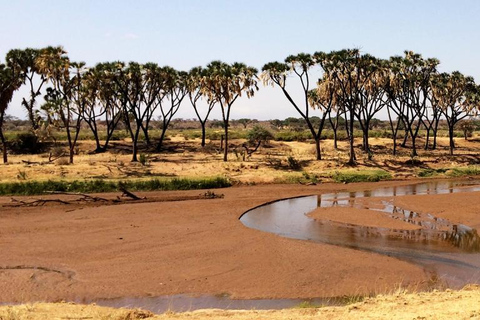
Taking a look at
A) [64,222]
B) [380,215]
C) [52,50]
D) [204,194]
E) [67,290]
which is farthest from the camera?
[52,50]

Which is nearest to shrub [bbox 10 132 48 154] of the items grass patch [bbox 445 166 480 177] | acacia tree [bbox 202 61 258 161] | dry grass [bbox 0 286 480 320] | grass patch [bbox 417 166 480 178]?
acacia tree [bbox 202 61 258 161]

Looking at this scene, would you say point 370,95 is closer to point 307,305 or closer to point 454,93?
point 454,93

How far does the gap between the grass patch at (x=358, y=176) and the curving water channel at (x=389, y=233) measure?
793 centimetres

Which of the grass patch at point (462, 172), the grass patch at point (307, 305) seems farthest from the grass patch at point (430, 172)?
the grass patch at point (307, 305)

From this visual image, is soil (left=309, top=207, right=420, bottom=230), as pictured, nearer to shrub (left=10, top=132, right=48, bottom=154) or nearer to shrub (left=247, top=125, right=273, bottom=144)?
shrub (left=247, top=125, right=273, bottom=144)

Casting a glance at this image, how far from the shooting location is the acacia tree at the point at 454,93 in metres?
61.8

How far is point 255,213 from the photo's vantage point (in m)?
27.2

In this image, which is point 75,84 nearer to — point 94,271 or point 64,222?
point 64,222

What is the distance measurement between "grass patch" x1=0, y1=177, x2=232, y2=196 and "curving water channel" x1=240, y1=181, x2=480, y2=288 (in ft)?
24.4

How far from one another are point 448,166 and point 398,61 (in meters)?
13.4

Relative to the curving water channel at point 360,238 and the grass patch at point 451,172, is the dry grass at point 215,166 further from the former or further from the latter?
the curving water channel at point 360,238

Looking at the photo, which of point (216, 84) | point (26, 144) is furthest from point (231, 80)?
point (26, 144)

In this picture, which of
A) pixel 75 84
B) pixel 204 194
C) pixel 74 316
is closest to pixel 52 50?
pixel 75 84

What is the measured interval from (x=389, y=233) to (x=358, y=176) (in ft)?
68.4
